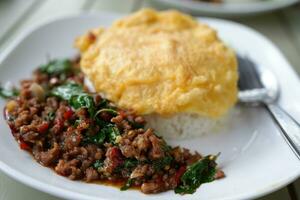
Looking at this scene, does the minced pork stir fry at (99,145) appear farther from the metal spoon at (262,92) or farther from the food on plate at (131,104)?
the metal spoon at (262,92)

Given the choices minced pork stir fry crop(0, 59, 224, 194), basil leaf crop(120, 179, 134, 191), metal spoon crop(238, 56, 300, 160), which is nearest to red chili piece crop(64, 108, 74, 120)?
minced pork stir fry crop(0, 59, 224, 194)

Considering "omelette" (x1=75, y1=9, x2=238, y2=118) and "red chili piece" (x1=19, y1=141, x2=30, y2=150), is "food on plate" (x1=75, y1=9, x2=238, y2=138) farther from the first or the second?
"red chili piece" (x1=19, y1=141, x2=30, y2=150)

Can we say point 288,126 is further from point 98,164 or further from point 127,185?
point 98,164

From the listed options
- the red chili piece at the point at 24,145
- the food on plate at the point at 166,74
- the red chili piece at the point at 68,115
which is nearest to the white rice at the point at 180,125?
the food on plate at the point at 166,74

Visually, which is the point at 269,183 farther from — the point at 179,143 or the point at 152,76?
the point at 152,76

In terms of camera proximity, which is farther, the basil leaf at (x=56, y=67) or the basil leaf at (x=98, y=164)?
the basil leaf at (x=56, y=67)
